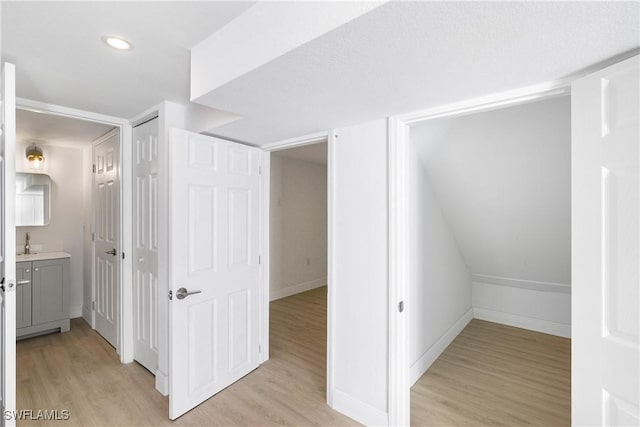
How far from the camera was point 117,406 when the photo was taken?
2.22 metres

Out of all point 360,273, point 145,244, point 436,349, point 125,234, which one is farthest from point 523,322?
point 125,234

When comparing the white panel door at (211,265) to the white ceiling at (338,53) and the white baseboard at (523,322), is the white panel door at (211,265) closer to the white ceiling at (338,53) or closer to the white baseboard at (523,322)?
the white ceiling at (338,53)

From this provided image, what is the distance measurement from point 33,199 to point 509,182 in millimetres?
5186

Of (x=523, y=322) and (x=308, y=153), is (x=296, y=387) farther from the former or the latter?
(x=308, y=153)

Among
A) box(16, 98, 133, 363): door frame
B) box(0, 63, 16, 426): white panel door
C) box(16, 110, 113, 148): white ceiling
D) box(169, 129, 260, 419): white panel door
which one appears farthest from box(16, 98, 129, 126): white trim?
box(169, 129, 260, 419): white panel door

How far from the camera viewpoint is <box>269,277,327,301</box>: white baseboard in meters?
4.91

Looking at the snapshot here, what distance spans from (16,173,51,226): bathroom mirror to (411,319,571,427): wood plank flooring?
4.58 metres

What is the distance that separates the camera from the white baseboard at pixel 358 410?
200 centimetres

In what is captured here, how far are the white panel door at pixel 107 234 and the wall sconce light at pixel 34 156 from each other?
2.23ft

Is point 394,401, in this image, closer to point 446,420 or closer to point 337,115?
point 446,420

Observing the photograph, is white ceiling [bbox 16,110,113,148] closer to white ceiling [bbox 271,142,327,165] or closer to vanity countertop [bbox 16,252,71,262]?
vanity countertop [bbox 16,252,71,262]

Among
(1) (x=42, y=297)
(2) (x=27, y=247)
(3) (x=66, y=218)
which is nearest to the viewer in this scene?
(1) (x=42, y=297)

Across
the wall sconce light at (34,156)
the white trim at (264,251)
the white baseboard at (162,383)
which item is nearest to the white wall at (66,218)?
the wall sconce light at (34,156)

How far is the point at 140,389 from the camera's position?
244cm
